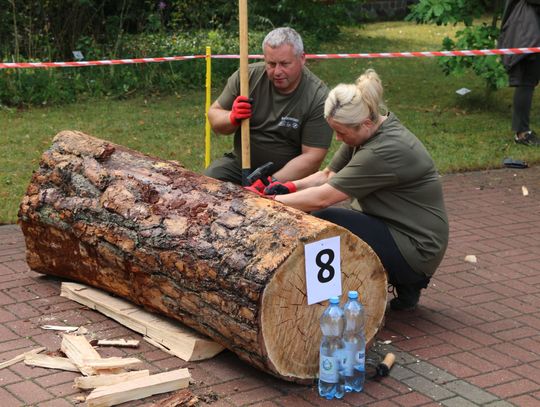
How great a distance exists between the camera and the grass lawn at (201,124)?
9180 mm

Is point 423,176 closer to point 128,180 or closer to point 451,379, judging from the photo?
point 451,379

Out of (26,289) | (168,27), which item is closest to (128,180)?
(26,289)

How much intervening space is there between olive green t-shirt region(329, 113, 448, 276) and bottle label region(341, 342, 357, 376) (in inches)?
35.0

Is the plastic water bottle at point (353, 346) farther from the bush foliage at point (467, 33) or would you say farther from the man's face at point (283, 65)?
the bush foliage at point (467, 33)

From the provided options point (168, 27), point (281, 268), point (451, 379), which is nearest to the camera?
point (281, 268)

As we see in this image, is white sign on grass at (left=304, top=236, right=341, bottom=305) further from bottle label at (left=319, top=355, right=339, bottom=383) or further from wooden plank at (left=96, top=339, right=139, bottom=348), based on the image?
wooden plank at (left=96, top=339, right=139, bottom=348)

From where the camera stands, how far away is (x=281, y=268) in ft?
14.4

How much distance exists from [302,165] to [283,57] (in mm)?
700

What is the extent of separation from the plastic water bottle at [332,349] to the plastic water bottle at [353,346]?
30 mm

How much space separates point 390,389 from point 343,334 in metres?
0.36

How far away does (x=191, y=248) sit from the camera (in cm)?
475

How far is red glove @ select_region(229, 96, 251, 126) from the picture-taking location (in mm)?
6012

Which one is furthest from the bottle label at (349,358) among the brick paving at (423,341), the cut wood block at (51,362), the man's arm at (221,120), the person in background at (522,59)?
the person in background at (522,59)

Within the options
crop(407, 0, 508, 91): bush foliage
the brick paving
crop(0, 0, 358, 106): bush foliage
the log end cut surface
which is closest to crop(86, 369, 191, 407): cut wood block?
the brick paving
